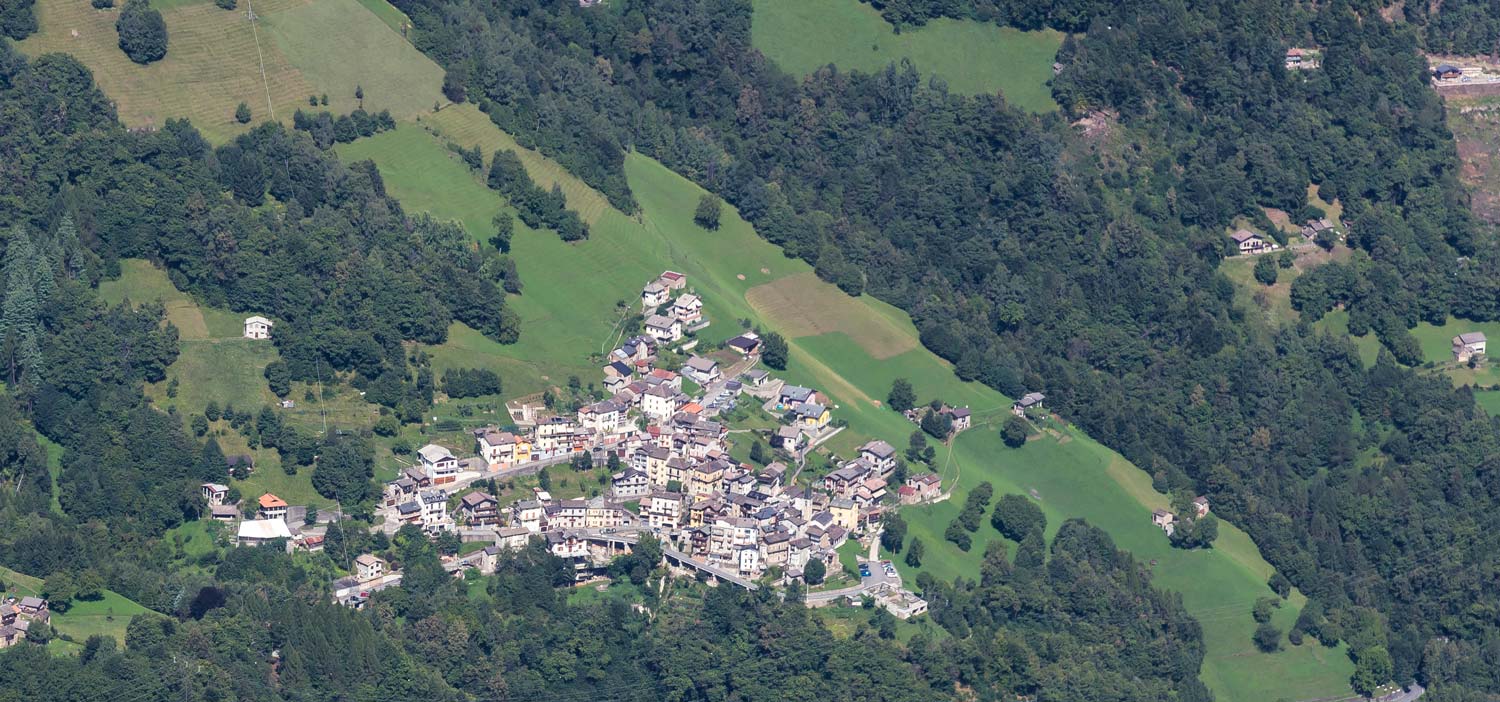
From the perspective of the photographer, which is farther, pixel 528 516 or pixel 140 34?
pixel 140 34

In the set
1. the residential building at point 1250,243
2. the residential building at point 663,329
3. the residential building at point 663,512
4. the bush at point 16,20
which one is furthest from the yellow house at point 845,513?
the bush at point 16,20

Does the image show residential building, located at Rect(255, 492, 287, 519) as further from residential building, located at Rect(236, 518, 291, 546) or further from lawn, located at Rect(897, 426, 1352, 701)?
lawn, located at Rect(897, 426, 1352, 701)

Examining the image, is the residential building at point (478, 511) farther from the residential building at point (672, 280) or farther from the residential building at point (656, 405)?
the residential building at point (672, 280)

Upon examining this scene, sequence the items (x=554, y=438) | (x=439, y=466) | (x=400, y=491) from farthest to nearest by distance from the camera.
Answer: (x=554, y=438) < (x=439, y=466) < (x=400, y=491)

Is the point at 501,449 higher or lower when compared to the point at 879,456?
higher

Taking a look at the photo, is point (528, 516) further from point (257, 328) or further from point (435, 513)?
point (257, 328)

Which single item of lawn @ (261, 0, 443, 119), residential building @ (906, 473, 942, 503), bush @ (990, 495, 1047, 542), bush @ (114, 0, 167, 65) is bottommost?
bush @ (990, 495, 1047, 542)

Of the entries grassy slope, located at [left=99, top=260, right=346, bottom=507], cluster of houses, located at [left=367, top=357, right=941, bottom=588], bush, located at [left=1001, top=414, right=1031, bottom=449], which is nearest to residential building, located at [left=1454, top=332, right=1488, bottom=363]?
bush, located at [left=1001, top=414, right=1031, bottom=449]

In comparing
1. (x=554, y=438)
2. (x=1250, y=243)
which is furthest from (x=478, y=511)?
(x=1250, y=243)
